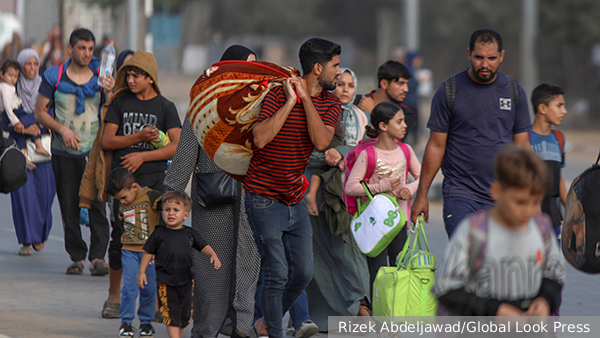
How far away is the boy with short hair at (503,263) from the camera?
10.0 feet

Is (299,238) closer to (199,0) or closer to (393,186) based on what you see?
(393,186)

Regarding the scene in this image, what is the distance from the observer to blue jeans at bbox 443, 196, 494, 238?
5230mm

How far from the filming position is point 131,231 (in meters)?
5.50

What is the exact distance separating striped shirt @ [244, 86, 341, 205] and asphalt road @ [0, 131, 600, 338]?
1574 millimetres

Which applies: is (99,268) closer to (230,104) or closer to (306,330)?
(306,330)

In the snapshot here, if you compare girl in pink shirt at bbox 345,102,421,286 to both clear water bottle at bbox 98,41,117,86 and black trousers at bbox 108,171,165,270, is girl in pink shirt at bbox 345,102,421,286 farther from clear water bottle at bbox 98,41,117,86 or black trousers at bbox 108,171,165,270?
clear water bottle at bbox 98,41,117,86

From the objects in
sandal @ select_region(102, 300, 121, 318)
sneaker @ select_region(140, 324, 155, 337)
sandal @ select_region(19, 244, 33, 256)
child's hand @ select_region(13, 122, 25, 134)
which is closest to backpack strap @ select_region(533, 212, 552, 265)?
sneaker @ select_region(140, 324, 155, 337)

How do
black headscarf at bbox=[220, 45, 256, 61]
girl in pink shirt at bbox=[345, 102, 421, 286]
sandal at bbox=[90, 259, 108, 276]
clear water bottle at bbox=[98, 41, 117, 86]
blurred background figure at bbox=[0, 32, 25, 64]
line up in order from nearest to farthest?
1. black headscarf at bbox=[220, 45, 256, 61]
2. girl in pink shirt at bbox=[345, 102, 421, 286]
3. clear water bottle at bbox=[98, 41, 117, 86]
4. sandal at bbox=[90, 259, 108, 276]
5. blurred background figure at bbox=[0, 32, 25, 64]

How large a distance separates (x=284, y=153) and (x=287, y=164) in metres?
0.07

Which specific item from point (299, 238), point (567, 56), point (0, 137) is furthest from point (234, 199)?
point (567, 56)

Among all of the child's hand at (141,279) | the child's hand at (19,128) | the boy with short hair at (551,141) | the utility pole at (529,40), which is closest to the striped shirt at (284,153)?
the child's hand at (141,279)

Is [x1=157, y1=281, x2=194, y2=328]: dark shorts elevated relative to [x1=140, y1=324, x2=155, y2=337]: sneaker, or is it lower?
elevated

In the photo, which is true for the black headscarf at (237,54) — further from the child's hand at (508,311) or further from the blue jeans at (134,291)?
the child's hand at (508,311)

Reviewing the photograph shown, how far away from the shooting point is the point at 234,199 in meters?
5.21
